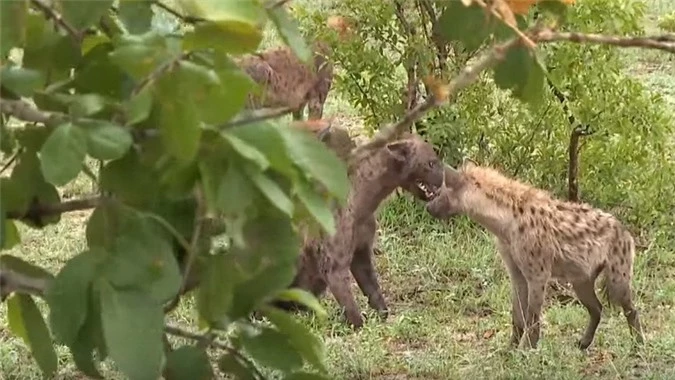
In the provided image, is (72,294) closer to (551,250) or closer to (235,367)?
(235,367)

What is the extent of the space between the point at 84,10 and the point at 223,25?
0.53ft

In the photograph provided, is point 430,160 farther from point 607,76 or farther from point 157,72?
point 157,72

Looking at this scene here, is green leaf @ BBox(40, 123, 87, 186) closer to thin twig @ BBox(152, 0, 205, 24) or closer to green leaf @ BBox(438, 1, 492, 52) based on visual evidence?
thin twig @ BBox(152, 0, 205, 24)

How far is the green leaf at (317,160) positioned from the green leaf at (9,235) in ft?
1.17

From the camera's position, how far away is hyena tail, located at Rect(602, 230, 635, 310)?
4.54 m

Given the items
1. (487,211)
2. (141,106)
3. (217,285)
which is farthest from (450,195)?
(141,106)

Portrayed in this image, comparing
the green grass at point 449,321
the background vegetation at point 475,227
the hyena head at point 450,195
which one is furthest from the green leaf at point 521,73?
the hyena head at point 450,195

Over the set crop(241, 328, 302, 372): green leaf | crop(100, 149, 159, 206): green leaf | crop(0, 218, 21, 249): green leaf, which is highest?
crop(100, 149, 159, 206): green leaf

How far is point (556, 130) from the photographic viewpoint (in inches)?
225

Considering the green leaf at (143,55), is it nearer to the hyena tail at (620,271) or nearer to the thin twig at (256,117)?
the thin twig at (256,117)

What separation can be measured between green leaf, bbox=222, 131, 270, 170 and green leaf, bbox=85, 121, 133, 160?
11 cm

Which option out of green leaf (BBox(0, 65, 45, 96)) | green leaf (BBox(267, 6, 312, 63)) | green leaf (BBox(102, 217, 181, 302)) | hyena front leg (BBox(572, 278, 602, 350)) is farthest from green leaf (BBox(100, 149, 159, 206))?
hyena front leg (BBox(572, 278, 602, 350))

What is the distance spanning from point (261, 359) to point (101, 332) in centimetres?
27

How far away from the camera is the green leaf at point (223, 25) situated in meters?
1.38
